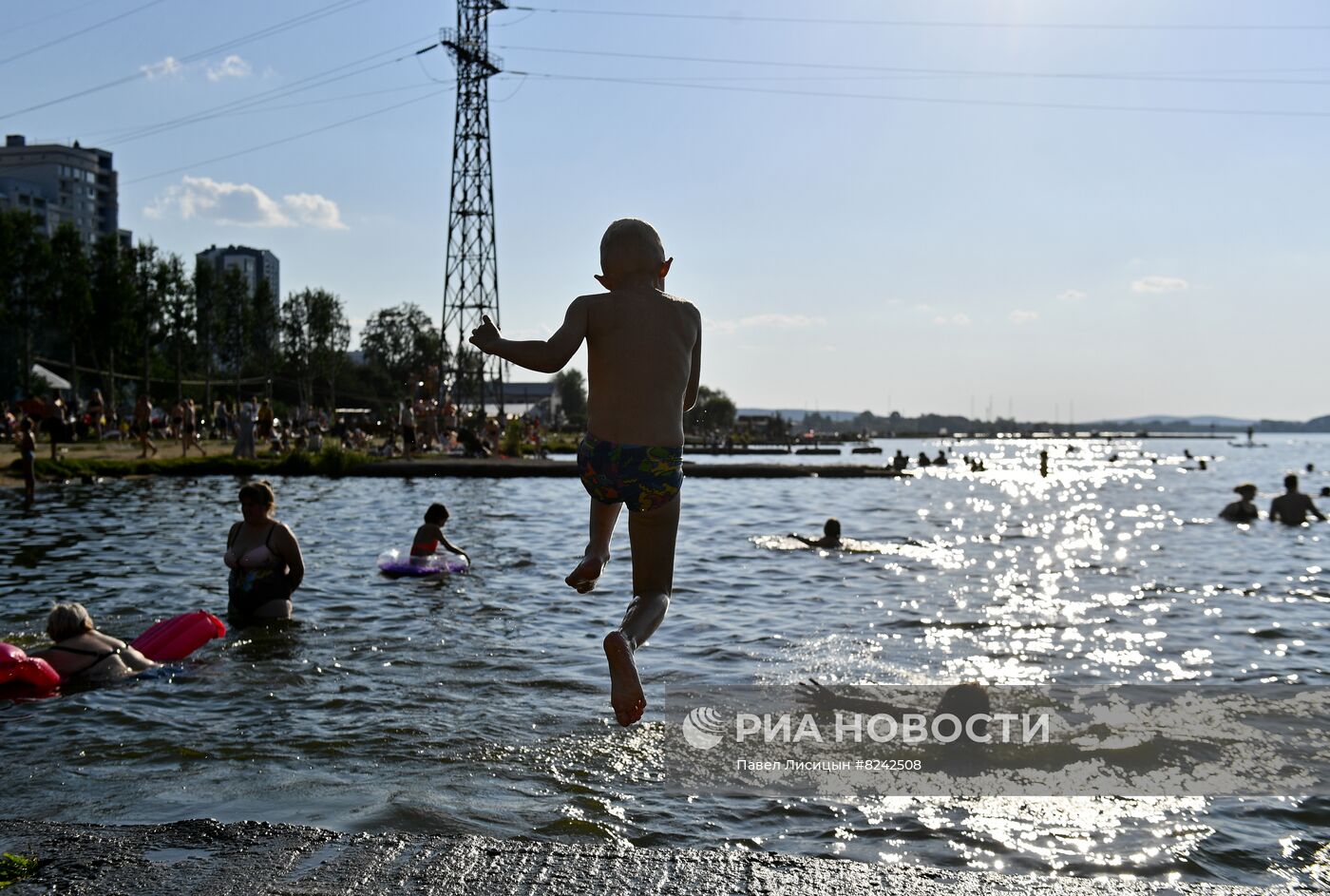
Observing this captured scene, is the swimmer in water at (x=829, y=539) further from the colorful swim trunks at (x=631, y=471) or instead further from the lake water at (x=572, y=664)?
the colorful swim trunks at (x=631, y=471)

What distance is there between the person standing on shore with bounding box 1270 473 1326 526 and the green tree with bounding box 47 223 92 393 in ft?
221

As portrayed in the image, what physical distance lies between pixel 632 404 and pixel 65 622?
10391 mm

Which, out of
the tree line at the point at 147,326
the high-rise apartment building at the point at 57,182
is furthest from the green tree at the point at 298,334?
the high-rise apartment building at the point at 57,182

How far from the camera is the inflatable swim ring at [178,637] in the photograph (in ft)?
43.9

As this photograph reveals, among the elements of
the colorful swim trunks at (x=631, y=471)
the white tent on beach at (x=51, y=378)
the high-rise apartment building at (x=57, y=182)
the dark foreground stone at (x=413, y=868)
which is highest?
the high-rise apartment building at (x=57, y=182)

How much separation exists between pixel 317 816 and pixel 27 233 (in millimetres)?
75620

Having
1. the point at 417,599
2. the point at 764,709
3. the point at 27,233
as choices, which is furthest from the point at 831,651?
the point at 27,233

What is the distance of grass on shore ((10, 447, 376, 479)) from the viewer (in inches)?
1439

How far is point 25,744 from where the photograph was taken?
10125mm

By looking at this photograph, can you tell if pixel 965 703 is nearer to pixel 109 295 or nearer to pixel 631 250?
pixel 631 250

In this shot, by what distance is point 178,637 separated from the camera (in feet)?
44.4

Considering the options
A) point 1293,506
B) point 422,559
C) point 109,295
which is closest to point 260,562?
point 422,559

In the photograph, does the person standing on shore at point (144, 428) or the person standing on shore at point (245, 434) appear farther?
the person standing on shore at point (245, 434)

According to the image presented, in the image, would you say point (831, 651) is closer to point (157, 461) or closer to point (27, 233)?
point (157, 461)
